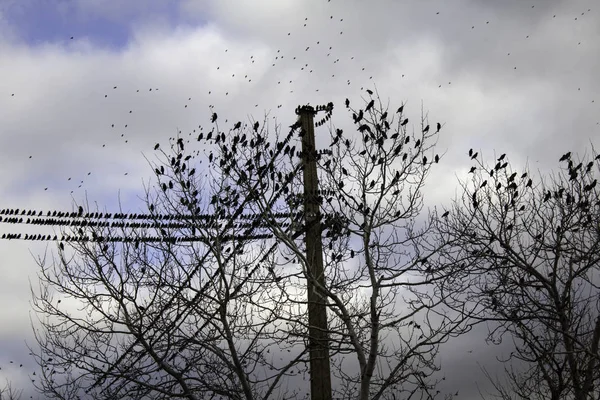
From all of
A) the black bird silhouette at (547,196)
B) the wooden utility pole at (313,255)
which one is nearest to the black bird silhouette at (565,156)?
the black bird silhouette at (547,196)

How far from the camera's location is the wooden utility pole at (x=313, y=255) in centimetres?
1139

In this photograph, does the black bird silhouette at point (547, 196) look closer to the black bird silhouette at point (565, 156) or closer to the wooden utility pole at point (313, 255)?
the black bird silhouette at point (565, 156)

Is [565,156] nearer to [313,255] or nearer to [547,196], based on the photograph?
[547,196]

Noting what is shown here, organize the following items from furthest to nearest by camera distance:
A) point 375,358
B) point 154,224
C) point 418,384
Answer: point 154,224 < point 418,384 < point 375,358

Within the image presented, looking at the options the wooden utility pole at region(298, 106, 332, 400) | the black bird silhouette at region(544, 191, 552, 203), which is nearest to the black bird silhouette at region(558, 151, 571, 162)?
the black bird silhouette at region(544, 191, 552, 203)

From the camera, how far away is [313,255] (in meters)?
12.2

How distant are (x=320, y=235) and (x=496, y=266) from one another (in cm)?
423

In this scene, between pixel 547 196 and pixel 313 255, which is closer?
pixel 313 255

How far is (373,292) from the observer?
1220cm

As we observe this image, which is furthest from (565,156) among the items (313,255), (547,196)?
(313,255)

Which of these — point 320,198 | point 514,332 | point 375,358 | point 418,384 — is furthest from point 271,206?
point 514,332

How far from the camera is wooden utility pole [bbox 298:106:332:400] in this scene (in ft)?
37.4

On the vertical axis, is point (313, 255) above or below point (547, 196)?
below

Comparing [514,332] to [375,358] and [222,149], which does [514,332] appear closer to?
[375,358]
